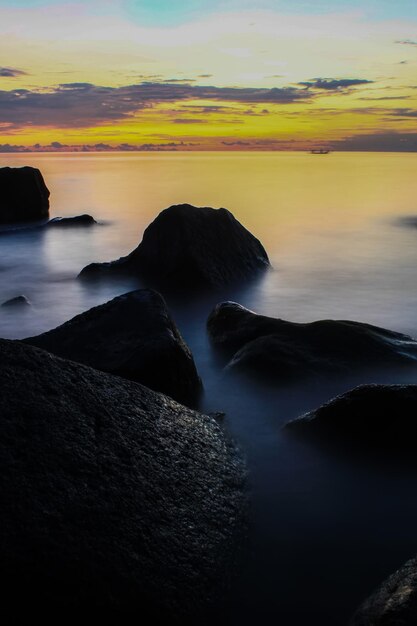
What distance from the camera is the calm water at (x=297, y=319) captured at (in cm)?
341

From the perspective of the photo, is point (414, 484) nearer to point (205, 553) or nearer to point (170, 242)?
point (205, 553)

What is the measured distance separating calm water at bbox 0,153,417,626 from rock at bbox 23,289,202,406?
616mm

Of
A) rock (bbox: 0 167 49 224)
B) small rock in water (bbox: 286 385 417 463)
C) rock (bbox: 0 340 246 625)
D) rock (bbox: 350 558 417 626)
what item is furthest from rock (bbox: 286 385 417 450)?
rock (bbox: 0 167 49 224)

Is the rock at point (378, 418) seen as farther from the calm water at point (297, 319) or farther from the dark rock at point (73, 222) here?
the dark rock at point (73, 222)

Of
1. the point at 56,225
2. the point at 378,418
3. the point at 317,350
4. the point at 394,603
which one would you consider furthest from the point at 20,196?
the point at 394,603

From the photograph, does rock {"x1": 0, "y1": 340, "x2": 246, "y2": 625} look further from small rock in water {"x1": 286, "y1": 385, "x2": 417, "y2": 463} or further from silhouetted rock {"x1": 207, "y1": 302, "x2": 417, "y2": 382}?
silhouetted rock {"x1": 207, "y1": 302, "x2": 417, "y2": 382}

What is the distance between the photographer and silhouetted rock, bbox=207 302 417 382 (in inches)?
235

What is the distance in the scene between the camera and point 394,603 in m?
2.68

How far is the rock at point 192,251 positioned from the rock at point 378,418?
20.7 feet

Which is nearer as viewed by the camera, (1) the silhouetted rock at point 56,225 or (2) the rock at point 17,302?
(2) the rock at point 17,302

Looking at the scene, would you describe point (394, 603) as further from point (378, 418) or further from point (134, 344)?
point (134, 344)

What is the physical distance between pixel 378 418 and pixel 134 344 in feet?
6.40

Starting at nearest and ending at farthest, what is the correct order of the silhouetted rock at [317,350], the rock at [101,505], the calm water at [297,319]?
the rock at [101,505] → the calm water at [297,319] → the silhouetted rock at [317,350]

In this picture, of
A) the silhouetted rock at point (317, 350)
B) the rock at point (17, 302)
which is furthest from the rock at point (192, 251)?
the silhouetted rock at point (317, 350)
